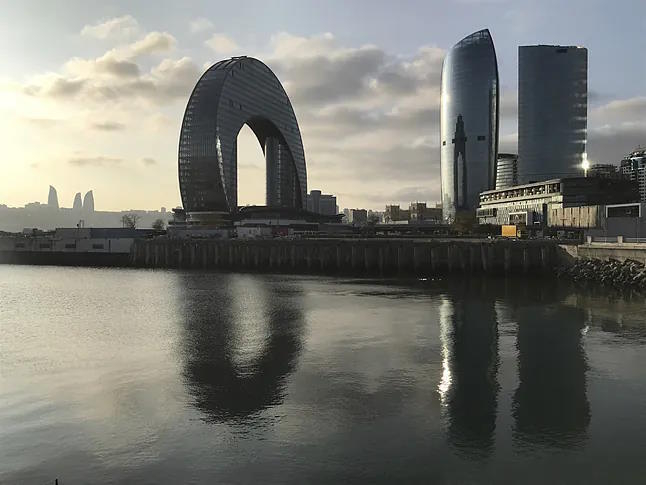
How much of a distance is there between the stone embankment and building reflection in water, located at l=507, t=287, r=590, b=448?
65.5ft

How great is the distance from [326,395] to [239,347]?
12475 mm

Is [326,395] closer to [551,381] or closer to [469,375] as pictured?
[469,375]

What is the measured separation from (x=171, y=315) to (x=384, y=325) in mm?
20913

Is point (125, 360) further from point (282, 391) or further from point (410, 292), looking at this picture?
point (410, 292)

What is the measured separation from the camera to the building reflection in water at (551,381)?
2198 cm

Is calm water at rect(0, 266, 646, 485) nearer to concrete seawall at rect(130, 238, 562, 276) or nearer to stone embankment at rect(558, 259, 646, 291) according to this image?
stone embankment at rect(558, 259, 646, 291)

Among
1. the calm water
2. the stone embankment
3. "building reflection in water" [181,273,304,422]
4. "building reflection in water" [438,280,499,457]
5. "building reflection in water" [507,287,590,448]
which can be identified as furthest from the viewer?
the stone embankment

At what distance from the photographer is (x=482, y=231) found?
541ft

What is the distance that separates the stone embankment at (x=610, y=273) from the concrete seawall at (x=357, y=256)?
821 cm

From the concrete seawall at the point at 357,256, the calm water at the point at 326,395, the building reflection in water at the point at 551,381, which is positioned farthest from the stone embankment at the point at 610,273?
the building reflection in water at the point at 551,381

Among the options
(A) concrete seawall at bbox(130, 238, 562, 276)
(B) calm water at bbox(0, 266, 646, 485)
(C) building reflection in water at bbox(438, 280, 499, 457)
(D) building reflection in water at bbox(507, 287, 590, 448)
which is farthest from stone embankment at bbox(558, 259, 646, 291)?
(C) building reflection in water at bbox(438, 280, 499, 457)

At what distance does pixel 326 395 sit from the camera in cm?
2666

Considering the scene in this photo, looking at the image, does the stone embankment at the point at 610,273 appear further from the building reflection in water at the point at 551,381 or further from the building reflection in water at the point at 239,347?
the building reflection in water at the point at 239,347

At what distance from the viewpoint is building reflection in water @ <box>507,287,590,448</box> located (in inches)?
866
